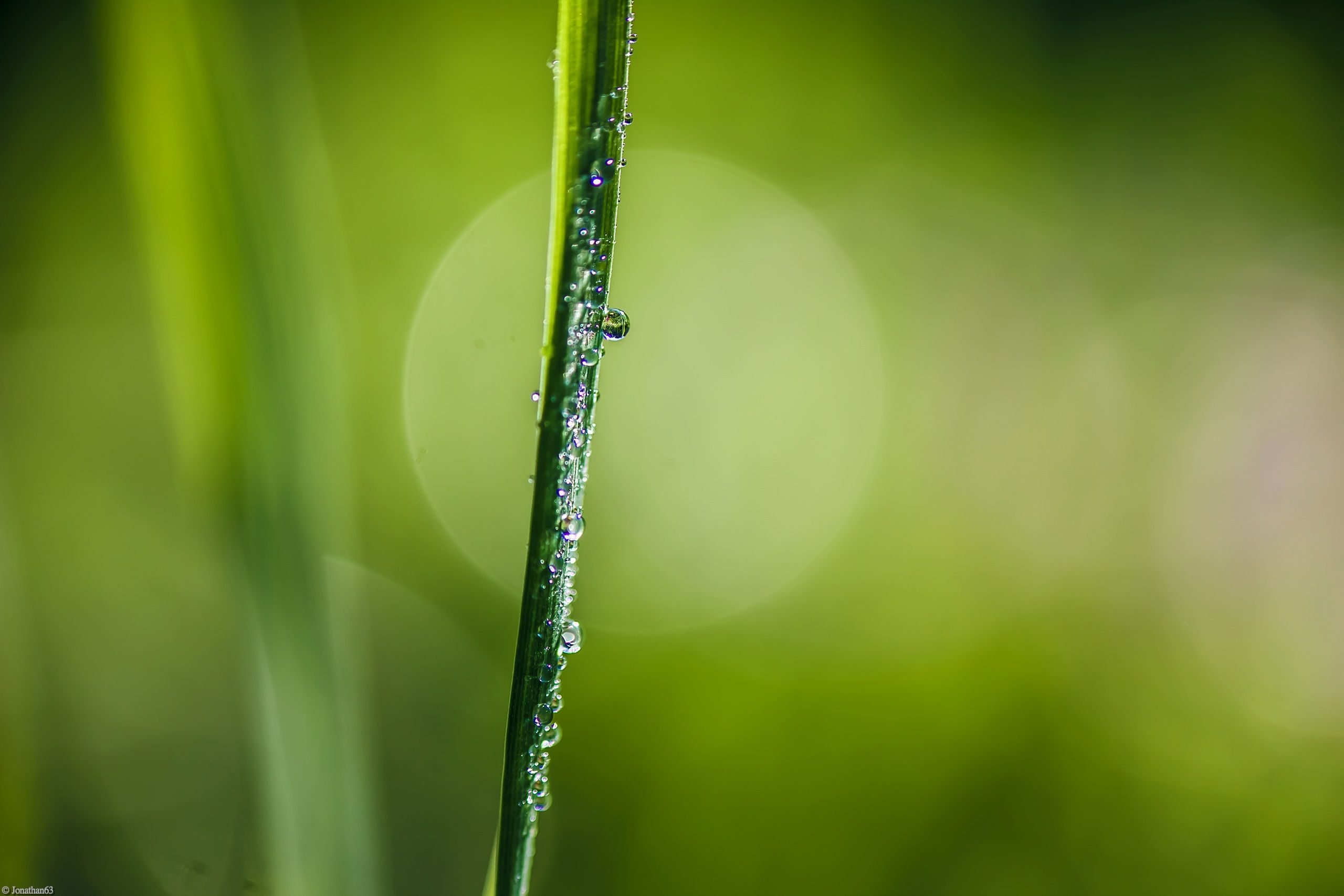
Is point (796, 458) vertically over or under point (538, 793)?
over

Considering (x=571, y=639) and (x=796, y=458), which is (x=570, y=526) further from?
(x=796, y=458)

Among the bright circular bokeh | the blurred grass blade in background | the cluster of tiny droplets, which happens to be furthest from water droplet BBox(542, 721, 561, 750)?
the bright circular bokeh

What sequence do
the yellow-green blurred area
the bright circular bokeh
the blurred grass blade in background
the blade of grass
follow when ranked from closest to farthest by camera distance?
the blade of grass, the blurred grass blade in background, the yellow-green blurred area, the bright circular bokeh

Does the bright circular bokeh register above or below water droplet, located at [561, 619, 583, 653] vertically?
above

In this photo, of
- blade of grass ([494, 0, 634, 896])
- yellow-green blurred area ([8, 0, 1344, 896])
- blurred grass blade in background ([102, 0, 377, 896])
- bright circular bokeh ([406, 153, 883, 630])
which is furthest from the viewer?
bright circular bokeh ([406, 153, 883, 630])

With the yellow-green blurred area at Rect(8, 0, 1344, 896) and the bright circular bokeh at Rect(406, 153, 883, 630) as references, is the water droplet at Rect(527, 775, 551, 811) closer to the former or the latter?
the yellow-green blurred area at Rect(8, 0, 1344, 896)

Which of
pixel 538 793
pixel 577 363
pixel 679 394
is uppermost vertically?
pixel 679 394

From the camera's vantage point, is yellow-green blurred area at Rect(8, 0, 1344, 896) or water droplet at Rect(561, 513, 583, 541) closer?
water droplet at Rect(561, 513, 583, 541)

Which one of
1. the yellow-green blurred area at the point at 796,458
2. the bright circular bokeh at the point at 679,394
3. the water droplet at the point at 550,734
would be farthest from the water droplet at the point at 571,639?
the bright circular bokeh at the point at 679,394

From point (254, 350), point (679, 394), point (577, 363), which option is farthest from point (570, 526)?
point (679, 394)
